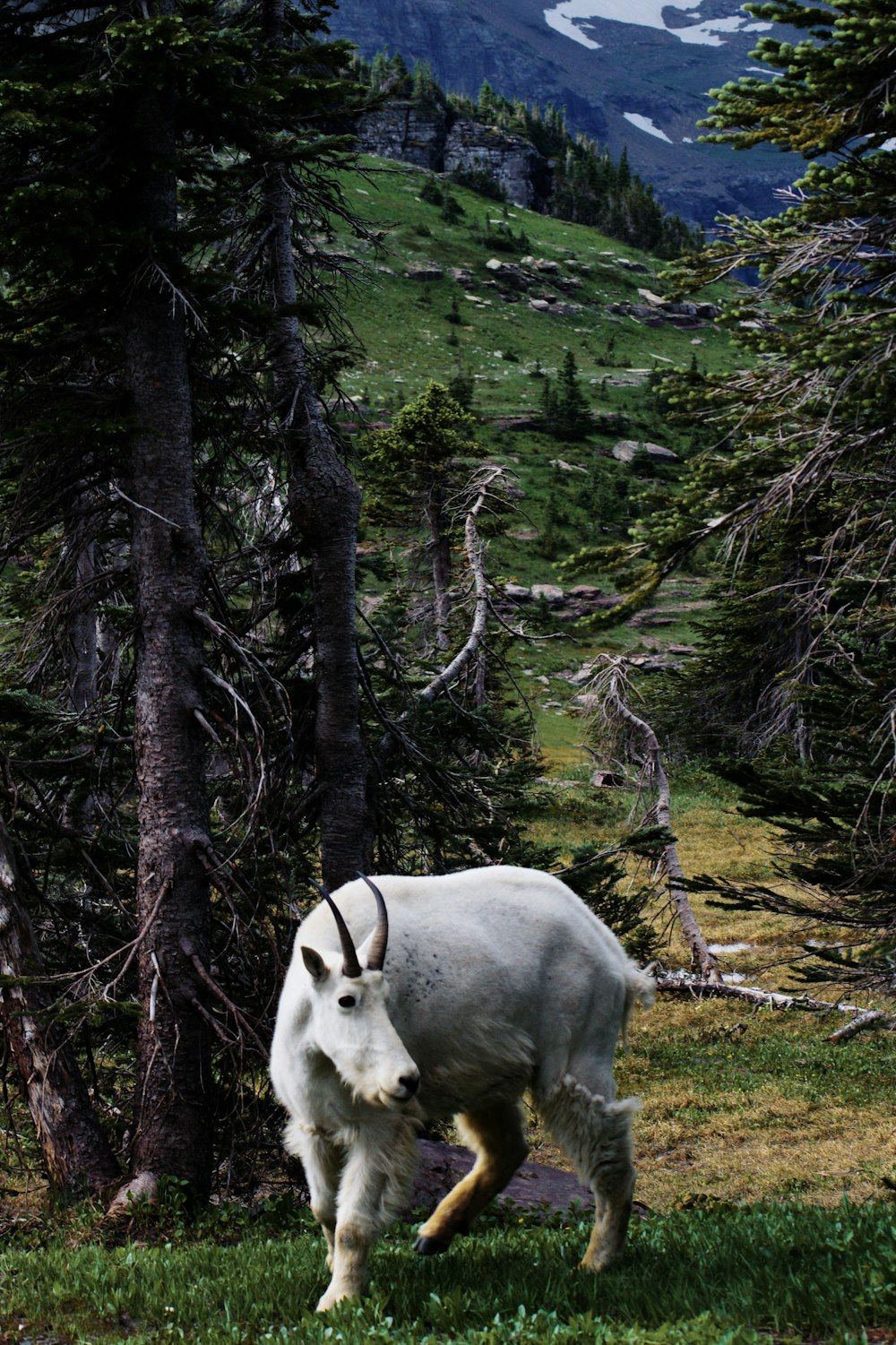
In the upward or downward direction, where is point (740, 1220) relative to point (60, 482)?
downward

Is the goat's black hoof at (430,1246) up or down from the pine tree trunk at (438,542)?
down

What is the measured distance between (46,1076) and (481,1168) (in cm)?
366

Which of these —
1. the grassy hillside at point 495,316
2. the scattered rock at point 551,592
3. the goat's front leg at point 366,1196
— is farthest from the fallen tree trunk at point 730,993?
the grassy hillside at point 495,316

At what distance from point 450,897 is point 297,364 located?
20.9ft

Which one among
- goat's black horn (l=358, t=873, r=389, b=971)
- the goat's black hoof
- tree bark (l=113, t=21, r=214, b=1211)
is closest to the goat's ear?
goat's black horn (l=358, t=873, r=389, b=971)

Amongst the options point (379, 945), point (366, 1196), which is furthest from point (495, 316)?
point (366, 1196)

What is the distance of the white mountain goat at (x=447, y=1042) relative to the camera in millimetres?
5441

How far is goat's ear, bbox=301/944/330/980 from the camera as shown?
5.39 meters

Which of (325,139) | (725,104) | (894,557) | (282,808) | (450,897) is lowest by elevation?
(282,808)

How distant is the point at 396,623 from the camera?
13.5m

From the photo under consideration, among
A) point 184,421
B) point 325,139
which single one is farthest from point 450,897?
point 325,139

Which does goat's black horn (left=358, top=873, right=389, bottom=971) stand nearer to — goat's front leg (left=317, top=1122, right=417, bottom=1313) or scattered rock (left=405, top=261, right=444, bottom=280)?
goat's front leg (left=317, top=1122, right=417, bottom=1313)

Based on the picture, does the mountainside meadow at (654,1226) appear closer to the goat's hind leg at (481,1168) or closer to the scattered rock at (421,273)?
the goat's hind leg at (481,1168)

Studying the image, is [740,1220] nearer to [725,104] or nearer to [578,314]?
[725,104]
